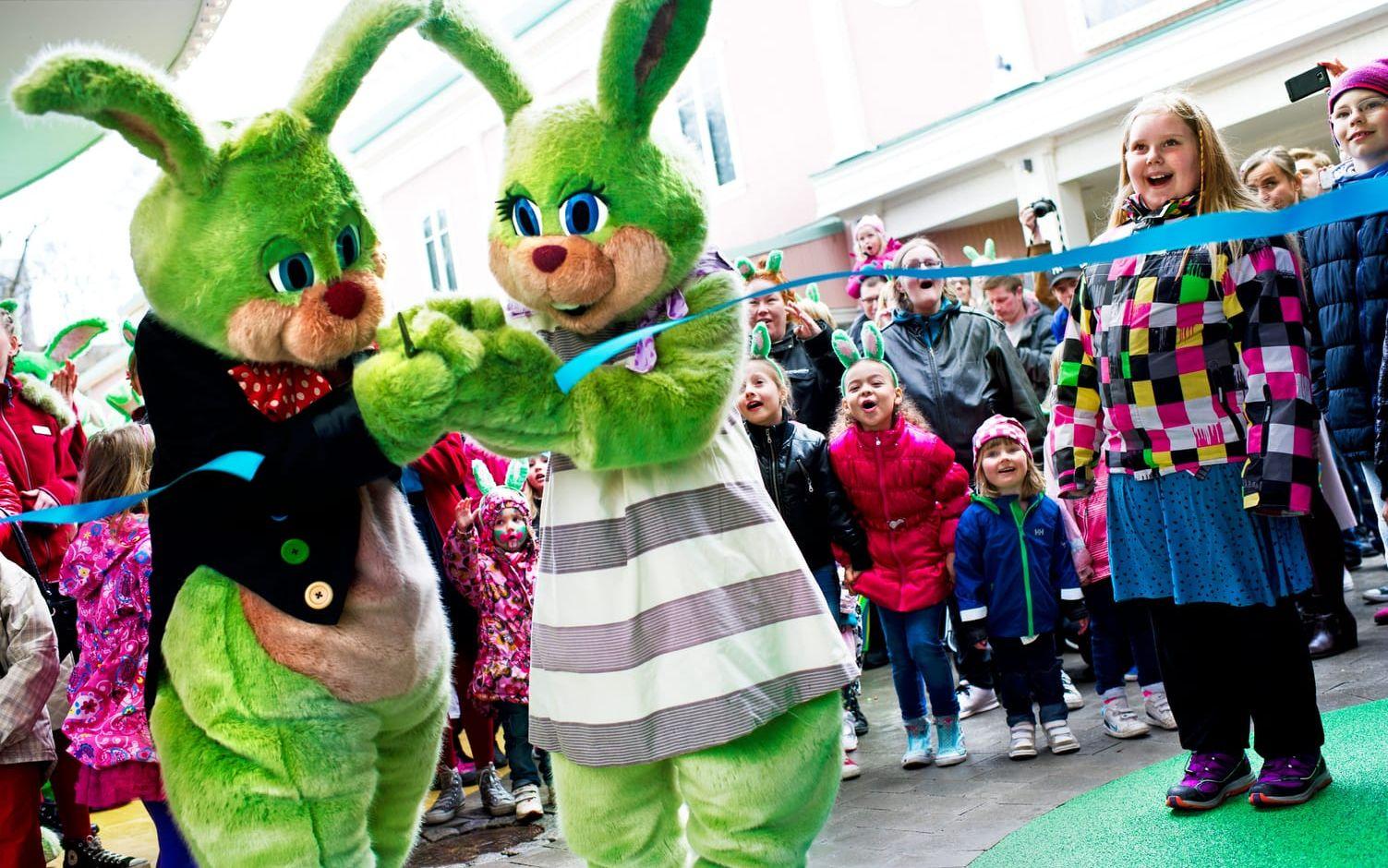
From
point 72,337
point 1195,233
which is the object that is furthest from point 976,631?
point 72,337

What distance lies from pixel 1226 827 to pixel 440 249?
63.4 ft

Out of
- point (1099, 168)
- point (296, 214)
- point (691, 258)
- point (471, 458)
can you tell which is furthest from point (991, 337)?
point (1099, 168)

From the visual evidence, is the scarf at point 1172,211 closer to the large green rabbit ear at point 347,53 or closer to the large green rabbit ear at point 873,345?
the large green rabbit ear at point 873,345

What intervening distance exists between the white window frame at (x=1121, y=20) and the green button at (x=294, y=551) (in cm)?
1132

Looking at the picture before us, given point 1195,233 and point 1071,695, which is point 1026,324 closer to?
point 1071,695

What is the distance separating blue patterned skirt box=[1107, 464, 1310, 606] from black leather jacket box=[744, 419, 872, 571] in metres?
1.49

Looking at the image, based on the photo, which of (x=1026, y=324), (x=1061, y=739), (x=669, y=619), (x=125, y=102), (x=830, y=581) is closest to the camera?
(x=125, y=102)

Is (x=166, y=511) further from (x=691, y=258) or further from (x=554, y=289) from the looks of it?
(x=691, y=258)

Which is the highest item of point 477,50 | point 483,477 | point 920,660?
point 477,50

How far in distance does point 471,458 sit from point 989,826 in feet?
9.02

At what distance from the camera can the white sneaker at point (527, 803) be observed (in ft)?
16.4

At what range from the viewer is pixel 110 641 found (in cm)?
403

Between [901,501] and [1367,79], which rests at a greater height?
[1367,79]

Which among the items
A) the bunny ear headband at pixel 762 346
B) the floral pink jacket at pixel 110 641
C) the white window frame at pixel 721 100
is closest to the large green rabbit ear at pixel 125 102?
the floral pink jacket at pixel 110 641
